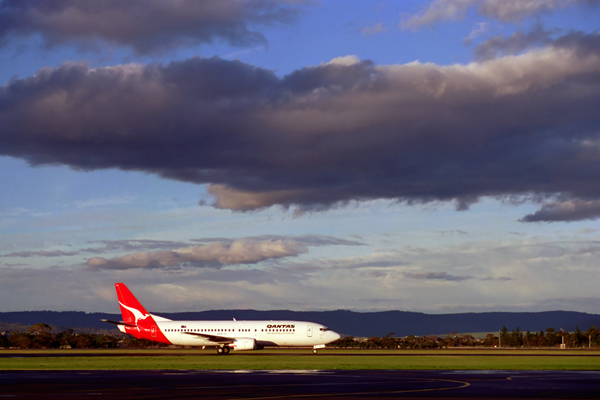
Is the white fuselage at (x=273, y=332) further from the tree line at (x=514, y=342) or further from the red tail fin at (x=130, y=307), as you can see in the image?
the tree line at (x=514, y=342)

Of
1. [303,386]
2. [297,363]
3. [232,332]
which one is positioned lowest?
[297,363]

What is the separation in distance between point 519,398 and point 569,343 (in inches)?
5083

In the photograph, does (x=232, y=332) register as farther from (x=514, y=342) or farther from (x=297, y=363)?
(x=514, y=342)

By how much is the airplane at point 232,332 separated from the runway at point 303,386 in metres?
39.8

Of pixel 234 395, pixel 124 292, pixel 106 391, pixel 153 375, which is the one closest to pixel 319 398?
pixel 234 395

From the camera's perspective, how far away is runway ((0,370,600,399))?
91.5 ft

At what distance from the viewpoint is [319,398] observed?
26.7 meters

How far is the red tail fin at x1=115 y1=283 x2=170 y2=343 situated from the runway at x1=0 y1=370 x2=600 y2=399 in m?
44.5

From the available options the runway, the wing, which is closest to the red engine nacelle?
the wing

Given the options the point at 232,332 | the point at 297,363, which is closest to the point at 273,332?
the point at 232,332

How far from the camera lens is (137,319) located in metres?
86.0

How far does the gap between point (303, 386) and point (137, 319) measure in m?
57.8

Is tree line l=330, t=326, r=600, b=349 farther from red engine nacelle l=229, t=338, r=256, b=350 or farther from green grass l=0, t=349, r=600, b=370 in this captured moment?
green grass l=0, t=349, r=600, b=370

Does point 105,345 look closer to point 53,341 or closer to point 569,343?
point 53,341
